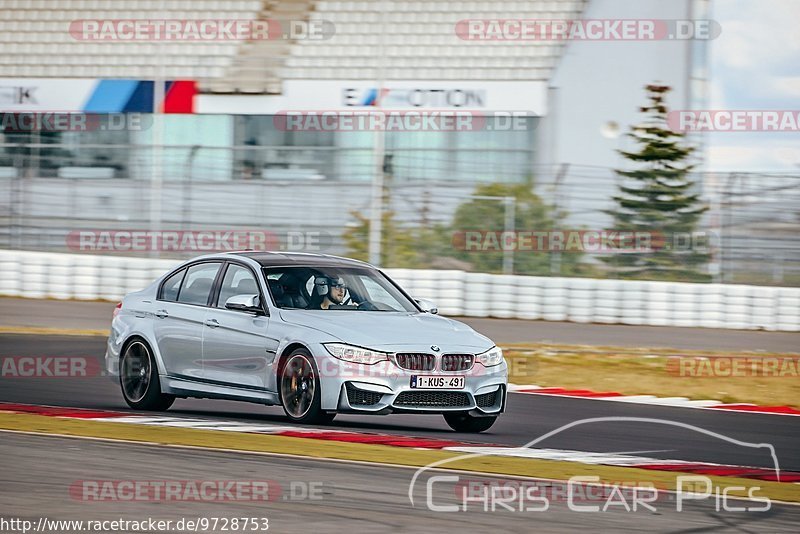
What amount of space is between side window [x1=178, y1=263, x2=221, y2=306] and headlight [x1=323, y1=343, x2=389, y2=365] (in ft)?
5.31

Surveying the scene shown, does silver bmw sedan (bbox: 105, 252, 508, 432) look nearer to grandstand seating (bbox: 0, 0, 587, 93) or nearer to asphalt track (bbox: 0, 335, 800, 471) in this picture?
asphalt track (bbox: 0, 335, 800, 471)

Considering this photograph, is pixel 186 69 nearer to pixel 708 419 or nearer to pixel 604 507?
pixel 708 419

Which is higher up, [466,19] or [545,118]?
[466,19]

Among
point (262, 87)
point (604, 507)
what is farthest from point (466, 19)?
point (604, 507)

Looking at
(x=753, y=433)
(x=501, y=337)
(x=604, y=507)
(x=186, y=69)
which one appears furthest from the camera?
(x=186, y=69)

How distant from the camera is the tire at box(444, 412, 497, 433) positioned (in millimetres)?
9617

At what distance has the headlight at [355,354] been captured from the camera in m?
8.91

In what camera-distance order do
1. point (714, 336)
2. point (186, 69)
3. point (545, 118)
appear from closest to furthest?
point (714, 336) < point (545, 118) < point (186, 69)

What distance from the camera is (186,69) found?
1050 inches

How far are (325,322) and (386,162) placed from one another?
45.5 feet
